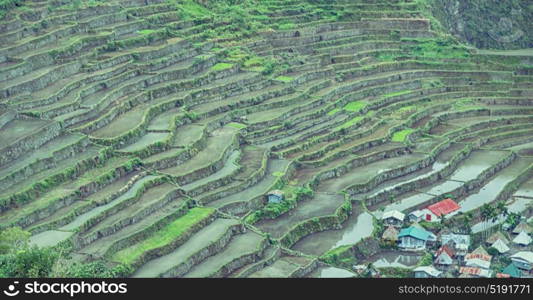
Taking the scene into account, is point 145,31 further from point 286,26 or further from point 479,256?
point 479,256

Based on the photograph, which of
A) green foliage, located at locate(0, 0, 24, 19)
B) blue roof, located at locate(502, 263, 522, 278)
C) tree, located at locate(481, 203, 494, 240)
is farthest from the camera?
green foliage, located at locate(0, 0, 24, 19)

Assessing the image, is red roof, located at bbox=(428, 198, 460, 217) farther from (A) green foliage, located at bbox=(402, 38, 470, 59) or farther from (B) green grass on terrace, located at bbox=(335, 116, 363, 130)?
(A) green foliage, located at bbox=(402, 38, 470, 59)

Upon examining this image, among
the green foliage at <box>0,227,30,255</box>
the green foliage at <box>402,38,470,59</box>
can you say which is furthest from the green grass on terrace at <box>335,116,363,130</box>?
the green foliage at <box>0,227,30,255</box>

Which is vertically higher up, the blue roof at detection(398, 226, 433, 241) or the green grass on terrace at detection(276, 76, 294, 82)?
the green grass on terrace at detection(276, 76, 294, 82)

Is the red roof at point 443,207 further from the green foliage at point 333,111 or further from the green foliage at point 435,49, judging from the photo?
the green foliage at point 435,49

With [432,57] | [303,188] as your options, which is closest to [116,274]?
[303,188]

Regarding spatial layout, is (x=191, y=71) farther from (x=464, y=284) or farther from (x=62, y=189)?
(x=464, y=284)

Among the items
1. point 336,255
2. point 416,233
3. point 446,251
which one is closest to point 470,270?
point 446,251
